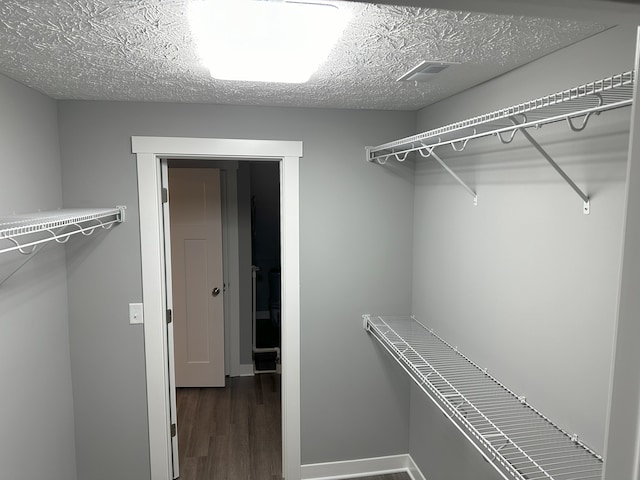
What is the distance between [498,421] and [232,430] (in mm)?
2455

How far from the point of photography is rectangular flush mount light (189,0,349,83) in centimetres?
116

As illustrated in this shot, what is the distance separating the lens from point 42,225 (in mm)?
1519

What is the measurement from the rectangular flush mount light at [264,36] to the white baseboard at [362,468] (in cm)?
240

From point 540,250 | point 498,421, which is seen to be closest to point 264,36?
point 540,250

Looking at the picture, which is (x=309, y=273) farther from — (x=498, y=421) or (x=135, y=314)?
(x=498, y=421)

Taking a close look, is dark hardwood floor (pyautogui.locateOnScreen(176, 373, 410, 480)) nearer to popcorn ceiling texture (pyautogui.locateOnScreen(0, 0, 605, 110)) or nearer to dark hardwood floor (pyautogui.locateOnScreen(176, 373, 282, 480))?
dark hardwood floor (pyautogui.locateOnScreen(176, 373, 282, 480))

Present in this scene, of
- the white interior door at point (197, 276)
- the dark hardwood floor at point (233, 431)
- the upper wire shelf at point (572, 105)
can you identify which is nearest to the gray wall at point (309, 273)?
the dark hardwood floor at point (233, 431)

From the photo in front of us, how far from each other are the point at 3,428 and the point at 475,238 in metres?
2.23

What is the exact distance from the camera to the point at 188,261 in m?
3.99

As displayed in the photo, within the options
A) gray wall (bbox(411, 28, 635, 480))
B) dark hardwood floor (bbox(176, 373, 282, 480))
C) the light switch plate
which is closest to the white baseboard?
dark hardwood floor (bbox(176, 373, 282, 480))

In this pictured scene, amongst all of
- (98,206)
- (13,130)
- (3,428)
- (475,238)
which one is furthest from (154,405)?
(475,238)

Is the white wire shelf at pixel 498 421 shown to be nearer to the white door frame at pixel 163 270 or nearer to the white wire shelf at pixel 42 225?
the white door frame at pixel 163 270

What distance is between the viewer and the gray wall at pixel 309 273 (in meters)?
2.46

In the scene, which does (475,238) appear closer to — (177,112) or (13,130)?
(177,112)
